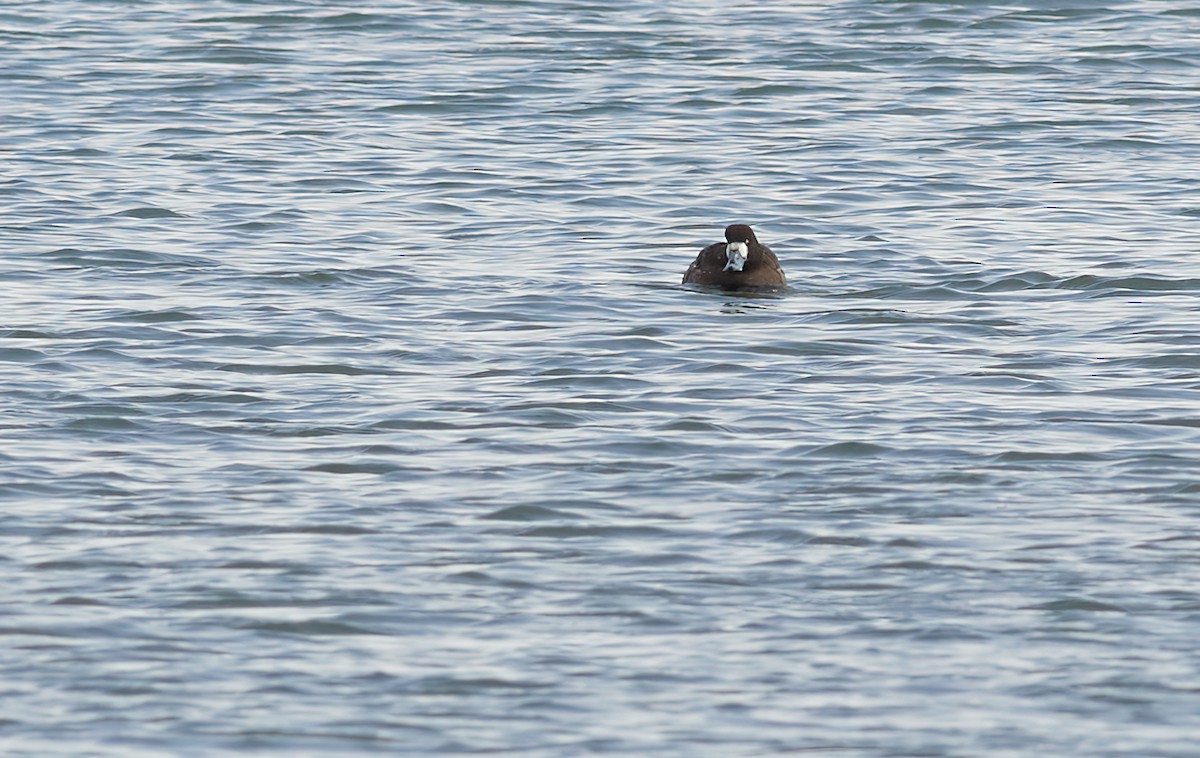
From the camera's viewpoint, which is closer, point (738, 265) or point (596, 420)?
point (596, 420)

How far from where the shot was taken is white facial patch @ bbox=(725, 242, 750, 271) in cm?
1725

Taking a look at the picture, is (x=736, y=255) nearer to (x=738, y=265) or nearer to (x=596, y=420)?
(x=738, y=265)

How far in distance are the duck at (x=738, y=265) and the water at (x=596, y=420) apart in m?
0.25

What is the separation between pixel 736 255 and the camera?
1733 cm

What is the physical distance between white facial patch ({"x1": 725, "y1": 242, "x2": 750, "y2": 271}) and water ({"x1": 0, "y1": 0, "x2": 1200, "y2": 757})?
1.22 feet

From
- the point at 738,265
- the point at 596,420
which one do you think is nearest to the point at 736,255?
the point at 738,265

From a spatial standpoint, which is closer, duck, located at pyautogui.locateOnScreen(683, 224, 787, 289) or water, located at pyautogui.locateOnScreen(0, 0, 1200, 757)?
water, located at pyautogui.locateOnScreen(0, 0, 1200, 757)

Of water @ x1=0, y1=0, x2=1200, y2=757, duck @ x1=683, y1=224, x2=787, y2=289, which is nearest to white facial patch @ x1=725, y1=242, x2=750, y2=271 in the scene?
duck @ x1=683, y1=224, x2=787, y2=289

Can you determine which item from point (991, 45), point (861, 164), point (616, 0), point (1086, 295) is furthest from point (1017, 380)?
point (616, 0)

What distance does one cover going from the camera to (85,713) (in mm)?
8797

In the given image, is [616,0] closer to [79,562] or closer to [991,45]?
[991,45]

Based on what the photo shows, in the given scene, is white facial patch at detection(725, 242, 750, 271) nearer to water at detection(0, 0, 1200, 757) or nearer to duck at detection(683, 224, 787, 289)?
duck at detection(683, 224, 787, 289)

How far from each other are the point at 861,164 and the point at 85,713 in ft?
50.2

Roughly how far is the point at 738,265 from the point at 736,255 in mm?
110
